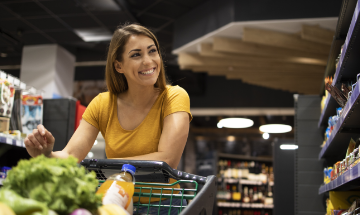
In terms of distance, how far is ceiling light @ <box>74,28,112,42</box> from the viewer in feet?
24.2

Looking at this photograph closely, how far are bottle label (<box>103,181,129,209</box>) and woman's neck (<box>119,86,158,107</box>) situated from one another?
2.57 feet

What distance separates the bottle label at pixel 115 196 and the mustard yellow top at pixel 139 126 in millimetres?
643

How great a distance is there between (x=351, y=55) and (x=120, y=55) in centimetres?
148

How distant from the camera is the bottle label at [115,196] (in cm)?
75

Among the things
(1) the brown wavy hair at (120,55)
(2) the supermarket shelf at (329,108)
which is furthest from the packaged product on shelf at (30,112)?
(2) the supermarket shelf at (329,108)

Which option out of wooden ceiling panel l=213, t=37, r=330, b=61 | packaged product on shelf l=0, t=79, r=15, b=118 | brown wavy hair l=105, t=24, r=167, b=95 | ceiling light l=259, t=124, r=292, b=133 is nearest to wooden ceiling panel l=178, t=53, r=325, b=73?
wooden ceiling panel l=213, t=37, r=330, b=61

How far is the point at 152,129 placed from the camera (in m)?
1.47

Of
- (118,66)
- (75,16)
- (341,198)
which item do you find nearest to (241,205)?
(75,16)

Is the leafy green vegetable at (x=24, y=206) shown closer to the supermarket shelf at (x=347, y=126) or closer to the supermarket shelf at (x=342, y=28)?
the supermarket shelf at (x=347, y=126)

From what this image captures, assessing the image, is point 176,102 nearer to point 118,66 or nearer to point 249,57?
point 118,66

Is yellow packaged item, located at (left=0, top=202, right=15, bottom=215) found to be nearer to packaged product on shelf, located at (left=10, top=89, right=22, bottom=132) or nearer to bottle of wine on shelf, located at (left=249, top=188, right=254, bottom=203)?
packaged product on shelf, located at (left=10, top=89, right=22, bottom=132)

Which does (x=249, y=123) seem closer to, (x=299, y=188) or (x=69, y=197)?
(x=299, y=188)

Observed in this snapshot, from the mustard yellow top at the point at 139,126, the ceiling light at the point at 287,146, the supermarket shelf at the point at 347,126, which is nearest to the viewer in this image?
the mustard yellow top at the point at 139,126

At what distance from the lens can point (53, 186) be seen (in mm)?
588
